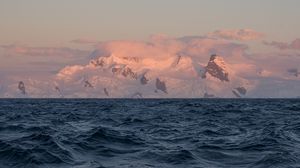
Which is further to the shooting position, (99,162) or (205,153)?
(205,153)

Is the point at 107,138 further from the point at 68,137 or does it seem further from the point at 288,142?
the point at 288,142

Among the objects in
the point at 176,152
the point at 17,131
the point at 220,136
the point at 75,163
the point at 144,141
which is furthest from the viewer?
the point at 17,131

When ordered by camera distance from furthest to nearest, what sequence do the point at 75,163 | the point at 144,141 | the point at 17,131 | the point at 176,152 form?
1. the point at 17,131
2. the point at 144,141
3. the point at 176,152
4. the point at 75,163

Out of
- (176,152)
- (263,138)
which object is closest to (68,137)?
(176,152)

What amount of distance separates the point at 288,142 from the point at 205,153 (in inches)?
255

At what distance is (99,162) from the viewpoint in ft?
70.4

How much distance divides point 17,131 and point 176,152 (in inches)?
556

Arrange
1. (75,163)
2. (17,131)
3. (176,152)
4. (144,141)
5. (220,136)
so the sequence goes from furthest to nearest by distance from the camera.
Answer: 1. (17,131)
2. (220,136)
3. (144,141)
4. (176,152)
5. (75,163)

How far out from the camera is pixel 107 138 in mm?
28719

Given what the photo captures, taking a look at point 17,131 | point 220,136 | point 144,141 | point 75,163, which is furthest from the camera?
point 17,131

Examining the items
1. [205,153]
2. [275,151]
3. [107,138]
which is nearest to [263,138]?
[275,151]

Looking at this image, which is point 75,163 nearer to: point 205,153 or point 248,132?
point 205,153

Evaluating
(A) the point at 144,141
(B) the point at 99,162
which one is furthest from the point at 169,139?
(B) the point at 99,162

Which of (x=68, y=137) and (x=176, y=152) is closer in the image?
(x=176, y=152)
